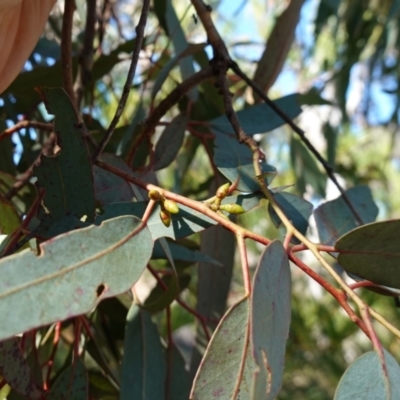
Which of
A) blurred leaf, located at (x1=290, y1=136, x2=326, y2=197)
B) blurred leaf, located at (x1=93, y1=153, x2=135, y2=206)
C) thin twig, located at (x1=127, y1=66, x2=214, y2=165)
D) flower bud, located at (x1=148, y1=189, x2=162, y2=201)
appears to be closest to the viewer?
flower bud, located at (x1=148, y1=189, x2=162, y2=201)

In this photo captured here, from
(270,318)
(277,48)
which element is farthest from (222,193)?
(277,48)

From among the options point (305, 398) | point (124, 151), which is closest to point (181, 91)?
point (124, 151)

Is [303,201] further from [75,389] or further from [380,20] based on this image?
[380,20]

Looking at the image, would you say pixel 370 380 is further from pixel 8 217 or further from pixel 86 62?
pixel 86 62

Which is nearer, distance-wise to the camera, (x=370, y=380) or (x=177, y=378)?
(x=370, y=380)

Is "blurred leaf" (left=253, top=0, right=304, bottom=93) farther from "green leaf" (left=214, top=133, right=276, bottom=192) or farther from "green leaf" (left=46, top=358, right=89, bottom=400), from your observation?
"green leaf" (left=46, top=358, right=89, bottom=400)

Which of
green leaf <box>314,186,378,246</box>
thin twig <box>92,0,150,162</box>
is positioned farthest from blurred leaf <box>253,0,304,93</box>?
thin twig <box>92,0,150,162</box>
